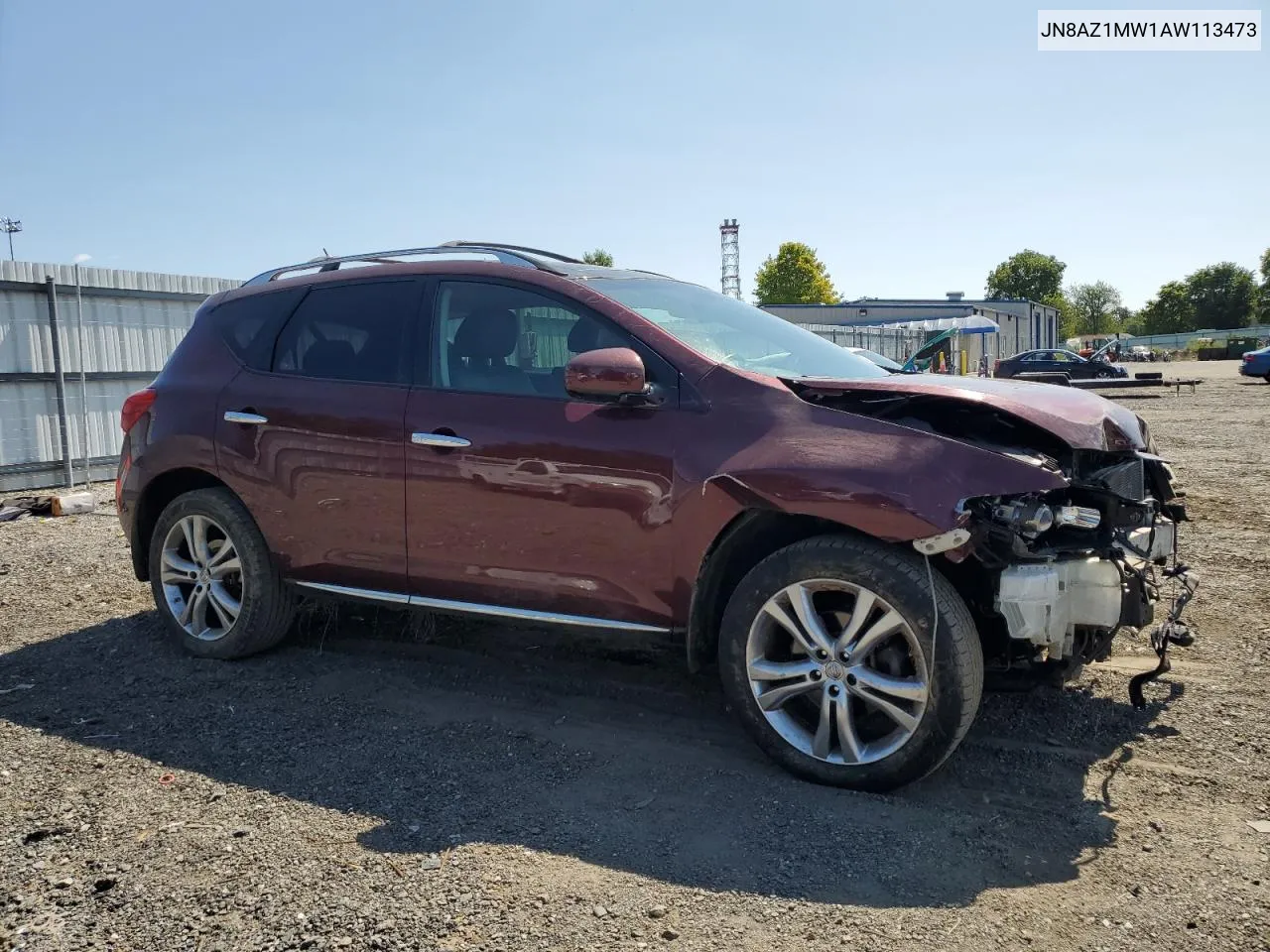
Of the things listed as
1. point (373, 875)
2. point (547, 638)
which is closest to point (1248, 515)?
point (547, 638)

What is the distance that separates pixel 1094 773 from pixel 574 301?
103 inches

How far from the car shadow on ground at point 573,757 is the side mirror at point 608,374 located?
0.98 meters

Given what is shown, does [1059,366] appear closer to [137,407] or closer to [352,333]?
[352,333]

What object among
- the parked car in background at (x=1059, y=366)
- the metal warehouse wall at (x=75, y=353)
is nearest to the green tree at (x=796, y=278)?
the parked car in background at (x=1059, y=366)

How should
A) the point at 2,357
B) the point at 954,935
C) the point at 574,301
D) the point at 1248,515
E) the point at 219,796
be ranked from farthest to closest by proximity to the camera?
the point at 2,357
the point at 1248,515
the point at 574,301
the point at 219,796
the point at 954,935

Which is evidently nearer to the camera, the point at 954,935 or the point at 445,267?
the point at 954,935

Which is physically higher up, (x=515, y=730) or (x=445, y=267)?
(x=445, y=267)

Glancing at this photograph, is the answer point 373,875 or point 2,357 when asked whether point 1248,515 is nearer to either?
point 373,875

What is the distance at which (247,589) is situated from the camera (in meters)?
4.71

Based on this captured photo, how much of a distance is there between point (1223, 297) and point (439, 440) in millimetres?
122385

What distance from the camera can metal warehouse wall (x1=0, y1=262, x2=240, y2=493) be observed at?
36.3 feet

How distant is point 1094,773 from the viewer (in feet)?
11.4

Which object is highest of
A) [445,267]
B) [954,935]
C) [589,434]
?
[445,267]

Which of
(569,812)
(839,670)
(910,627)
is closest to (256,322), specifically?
(569,812)
